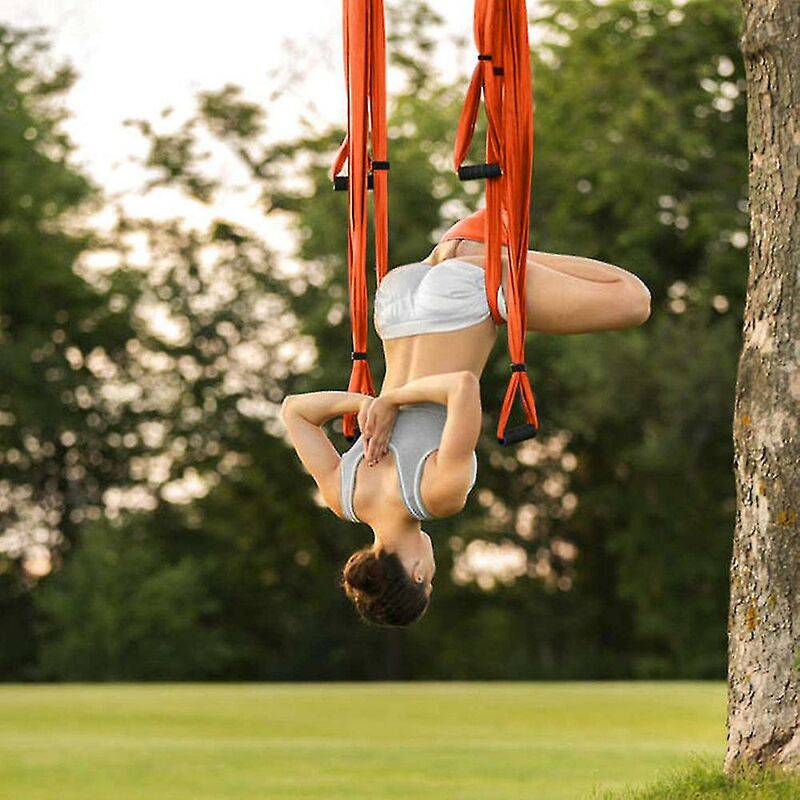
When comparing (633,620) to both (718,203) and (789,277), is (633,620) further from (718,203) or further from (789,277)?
(789,277)

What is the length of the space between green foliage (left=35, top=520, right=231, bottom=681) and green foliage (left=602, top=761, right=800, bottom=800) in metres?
21.3

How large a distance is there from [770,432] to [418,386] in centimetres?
195

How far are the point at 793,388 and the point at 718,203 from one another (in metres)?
21.0

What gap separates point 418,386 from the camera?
4.90 m

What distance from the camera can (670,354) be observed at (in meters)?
25.7

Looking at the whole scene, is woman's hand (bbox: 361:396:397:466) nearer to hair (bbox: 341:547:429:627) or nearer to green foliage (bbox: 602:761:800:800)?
hair (bbox: 341:547:429:627)

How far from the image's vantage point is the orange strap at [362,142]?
5223mm

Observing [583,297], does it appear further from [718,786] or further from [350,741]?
[350,741]

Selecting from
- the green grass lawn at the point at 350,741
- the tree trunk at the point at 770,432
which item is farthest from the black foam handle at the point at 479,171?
the green grass lawn at the point at 350,741

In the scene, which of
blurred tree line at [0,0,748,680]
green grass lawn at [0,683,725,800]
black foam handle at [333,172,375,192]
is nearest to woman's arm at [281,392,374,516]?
black foam handle at [333,172,375,192]

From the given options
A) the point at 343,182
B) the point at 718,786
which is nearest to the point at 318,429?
the point at 343,182

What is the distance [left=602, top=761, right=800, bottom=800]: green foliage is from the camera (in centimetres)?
607

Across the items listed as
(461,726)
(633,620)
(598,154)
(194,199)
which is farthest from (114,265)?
(461,726)

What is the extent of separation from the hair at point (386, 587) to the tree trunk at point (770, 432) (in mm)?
1717
